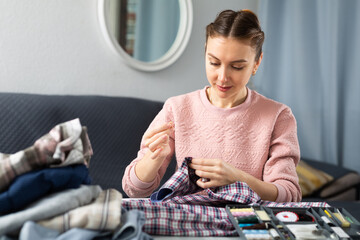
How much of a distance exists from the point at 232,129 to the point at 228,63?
229 mm

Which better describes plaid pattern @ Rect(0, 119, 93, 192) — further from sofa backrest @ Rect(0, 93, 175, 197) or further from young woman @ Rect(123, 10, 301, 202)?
sofa backrest @ Rect(0, 93, 175, 197)

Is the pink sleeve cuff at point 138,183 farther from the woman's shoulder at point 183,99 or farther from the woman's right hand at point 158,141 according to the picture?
the woman's shoulder at point 183,99

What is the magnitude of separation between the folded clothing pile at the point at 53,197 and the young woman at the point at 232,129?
0.35 meters

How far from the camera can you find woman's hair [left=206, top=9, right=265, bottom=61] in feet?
3.54

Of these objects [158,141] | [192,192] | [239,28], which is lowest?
[192,192]

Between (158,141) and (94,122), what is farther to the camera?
(94,122)

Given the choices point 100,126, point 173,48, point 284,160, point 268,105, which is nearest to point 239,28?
point 268,105

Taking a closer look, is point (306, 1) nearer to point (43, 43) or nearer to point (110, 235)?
point (43, 43)

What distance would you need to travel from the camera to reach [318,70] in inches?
97.3

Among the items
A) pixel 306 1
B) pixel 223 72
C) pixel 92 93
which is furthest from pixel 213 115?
pixel 306 1

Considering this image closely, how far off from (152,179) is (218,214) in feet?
1.20

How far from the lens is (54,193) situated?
1.90 feet

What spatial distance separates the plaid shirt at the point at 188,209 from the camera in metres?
0.67

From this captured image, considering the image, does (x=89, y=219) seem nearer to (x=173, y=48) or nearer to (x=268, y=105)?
(x=268, y=105)
